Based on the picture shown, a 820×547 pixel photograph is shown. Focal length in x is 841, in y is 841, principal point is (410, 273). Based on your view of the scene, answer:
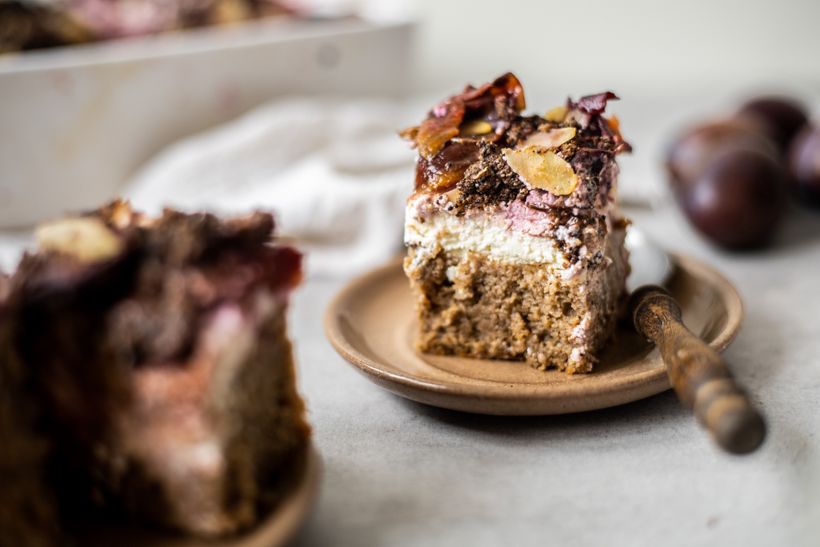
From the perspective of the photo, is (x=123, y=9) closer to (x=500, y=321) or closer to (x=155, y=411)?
(x=500, y=321)

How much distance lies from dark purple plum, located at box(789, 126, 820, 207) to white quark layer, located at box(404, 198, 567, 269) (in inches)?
48.6

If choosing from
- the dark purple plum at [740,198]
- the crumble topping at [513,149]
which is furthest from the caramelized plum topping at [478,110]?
the dark purple plum at [740,198]

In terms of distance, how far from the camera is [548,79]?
13.4ft

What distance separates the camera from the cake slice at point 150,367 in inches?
37.7

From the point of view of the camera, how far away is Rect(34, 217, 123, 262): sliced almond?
1.00m

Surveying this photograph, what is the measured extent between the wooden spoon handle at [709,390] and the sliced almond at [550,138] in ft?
1.12

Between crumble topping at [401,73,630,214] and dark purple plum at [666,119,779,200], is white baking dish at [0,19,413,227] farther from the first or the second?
crumble topping at [401,73,630,214]

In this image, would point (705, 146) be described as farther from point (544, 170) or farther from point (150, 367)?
point (150, 367)

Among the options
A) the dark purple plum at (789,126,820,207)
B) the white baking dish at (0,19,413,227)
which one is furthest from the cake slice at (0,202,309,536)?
the dark purple plum at (789,126,820,207)

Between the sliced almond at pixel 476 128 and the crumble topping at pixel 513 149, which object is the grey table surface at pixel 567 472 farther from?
the sliced almond at pixel 476 128

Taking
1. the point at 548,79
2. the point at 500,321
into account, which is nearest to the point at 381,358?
the point at 500,321

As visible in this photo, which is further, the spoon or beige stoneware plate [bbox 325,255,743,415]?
beige stoneware plate [bbox 325,255,743,415]

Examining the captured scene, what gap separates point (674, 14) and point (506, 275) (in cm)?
282

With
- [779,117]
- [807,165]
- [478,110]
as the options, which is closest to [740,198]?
[807,165]
